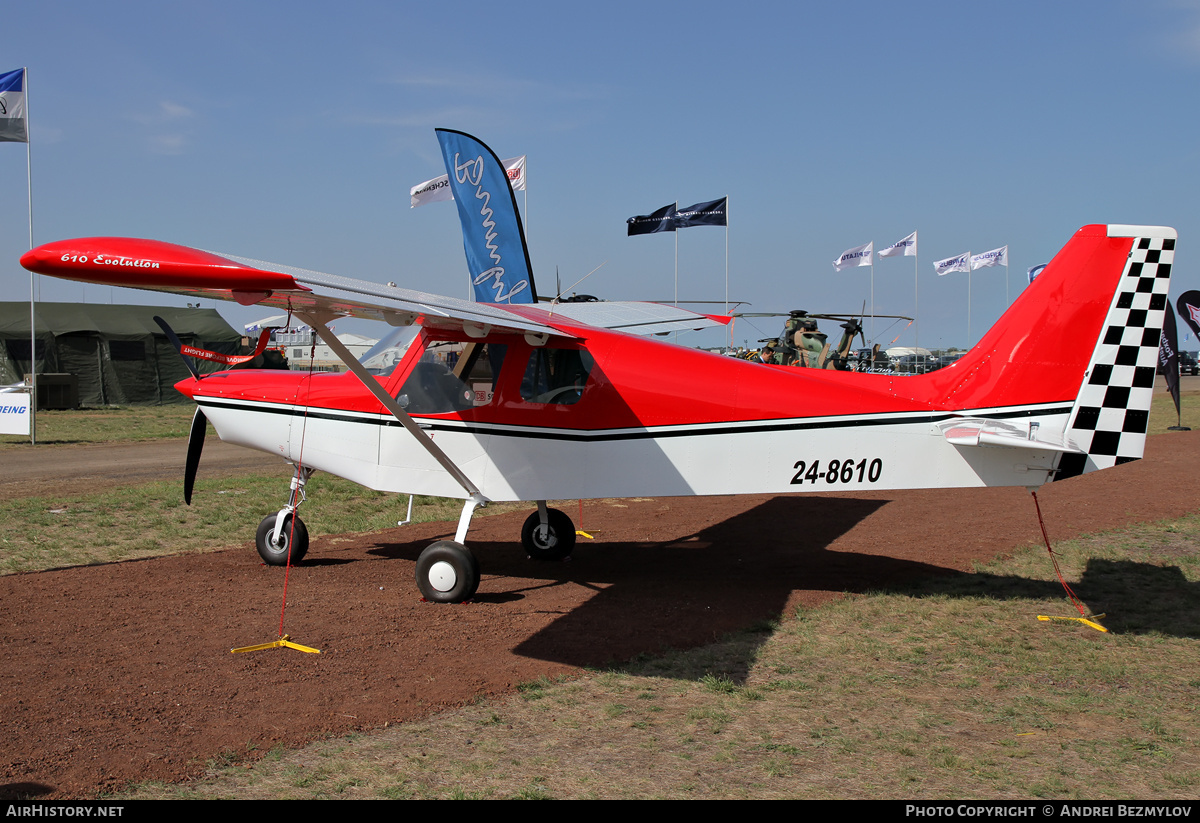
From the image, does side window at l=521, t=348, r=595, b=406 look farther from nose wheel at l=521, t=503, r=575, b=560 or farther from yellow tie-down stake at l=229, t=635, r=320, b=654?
yellow tie-down stake at l=229, t=635, r=320, b=654

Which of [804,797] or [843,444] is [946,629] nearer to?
[843,444]

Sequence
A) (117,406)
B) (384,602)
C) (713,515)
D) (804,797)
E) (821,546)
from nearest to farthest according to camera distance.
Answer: (804,797) < (384,602) < (821,546) < (713,515) < (117,406)

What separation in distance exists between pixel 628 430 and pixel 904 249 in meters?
33.1

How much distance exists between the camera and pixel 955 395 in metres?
6.95

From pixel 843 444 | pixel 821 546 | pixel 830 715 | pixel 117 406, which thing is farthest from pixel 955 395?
→ pixel 117 406

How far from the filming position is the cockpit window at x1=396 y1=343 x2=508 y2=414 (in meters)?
7.80

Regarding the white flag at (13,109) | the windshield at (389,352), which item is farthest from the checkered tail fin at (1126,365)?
the white flag at (13,109)

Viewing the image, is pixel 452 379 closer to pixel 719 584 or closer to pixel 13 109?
pixel 719 584

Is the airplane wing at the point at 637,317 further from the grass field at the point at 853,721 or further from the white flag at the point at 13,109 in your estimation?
the white flag at the point at 13,109

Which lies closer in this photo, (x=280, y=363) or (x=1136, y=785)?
(x=1136, y=785)

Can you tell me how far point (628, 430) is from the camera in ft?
24.4

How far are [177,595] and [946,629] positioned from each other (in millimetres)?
6386

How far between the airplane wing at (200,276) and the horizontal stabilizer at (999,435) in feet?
13.0

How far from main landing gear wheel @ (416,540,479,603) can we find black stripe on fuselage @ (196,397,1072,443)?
1087 mm
